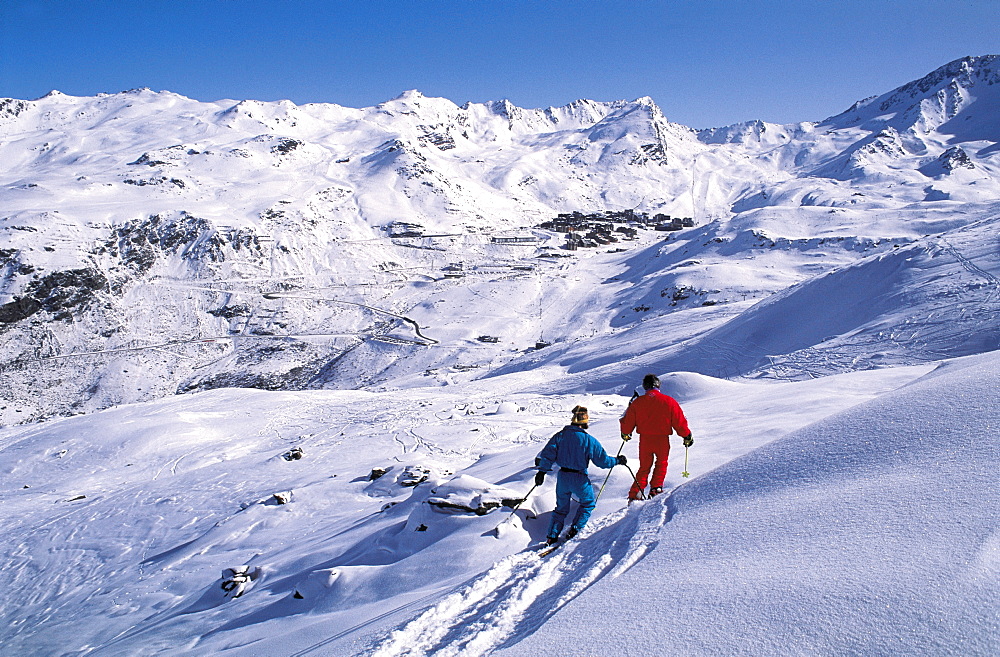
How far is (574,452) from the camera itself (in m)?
5.50

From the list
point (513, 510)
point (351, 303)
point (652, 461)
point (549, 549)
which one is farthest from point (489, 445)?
point (351, 303)

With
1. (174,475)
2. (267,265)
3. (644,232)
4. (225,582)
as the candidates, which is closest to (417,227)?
(267,265)

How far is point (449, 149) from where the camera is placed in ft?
507

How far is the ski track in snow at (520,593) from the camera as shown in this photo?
350cm

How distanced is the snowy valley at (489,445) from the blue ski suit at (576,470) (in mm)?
Answer: 286

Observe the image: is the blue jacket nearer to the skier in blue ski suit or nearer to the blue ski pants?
the skier in blue ski suit

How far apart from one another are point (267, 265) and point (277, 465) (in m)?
58.8

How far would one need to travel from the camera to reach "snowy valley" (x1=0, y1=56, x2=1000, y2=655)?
2.96m

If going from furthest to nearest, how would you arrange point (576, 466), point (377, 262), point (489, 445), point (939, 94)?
point (939, 94)
point (377, 262)
point (489, 445)
point (576, 466)

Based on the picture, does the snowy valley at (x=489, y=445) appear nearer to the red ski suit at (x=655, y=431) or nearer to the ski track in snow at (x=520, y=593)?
the ski track in snow at (x=520, y=593)

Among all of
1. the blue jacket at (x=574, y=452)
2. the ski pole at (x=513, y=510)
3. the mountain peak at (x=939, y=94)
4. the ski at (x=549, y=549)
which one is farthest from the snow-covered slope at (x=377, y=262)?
the mountain peak at (x=939, y=94)

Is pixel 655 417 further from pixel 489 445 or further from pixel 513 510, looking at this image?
pixel 489 445

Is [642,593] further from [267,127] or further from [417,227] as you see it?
[267,127]

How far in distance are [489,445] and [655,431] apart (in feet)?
25.7
